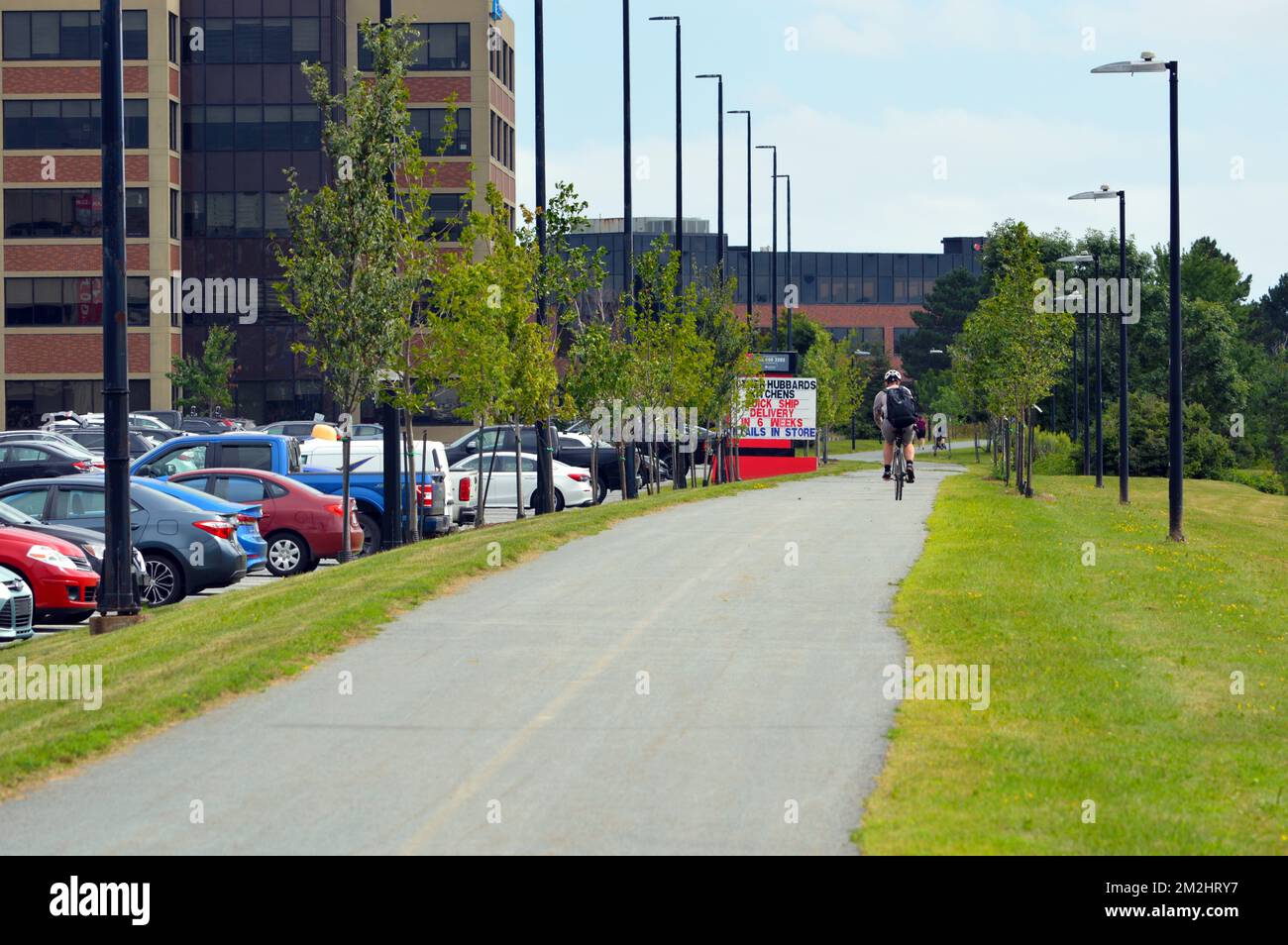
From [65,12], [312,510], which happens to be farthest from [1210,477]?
[312,510]

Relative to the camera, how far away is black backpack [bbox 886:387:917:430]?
23.4m

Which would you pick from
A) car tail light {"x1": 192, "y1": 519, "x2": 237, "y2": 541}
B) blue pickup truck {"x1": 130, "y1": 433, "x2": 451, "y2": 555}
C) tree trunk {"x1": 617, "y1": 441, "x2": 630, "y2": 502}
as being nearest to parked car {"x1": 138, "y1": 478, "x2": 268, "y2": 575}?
car tail light {"x1": 192, "y1": 519, "x2": 237, "y2": 541}

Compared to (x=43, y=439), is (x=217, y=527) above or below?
below

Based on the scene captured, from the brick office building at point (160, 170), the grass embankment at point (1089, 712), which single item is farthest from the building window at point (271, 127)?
the grass embankment at point (1089, 712)

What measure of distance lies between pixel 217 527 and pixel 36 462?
1823 centimetres

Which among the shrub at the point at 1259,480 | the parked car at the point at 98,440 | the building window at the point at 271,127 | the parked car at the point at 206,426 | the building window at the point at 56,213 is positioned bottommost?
the shrub at the point at 1259,480

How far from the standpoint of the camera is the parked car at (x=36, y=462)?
1430 inches

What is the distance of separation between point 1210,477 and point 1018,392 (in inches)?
1448

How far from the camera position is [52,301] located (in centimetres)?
7712

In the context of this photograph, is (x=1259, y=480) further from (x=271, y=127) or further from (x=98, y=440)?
(x=98, y=440)

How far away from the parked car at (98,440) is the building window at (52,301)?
22.2 metres

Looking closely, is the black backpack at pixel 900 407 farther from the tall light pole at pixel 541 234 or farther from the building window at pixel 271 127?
the building window at pixel 271 127

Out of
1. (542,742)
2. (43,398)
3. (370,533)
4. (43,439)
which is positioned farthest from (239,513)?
(43,398)

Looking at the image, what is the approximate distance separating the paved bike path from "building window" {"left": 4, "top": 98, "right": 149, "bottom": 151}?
6573 cm
